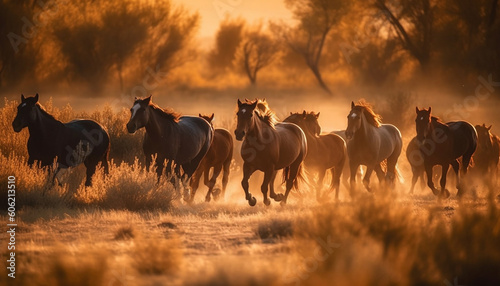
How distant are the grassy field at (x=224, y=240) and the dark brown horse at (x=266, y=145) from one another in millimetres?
612

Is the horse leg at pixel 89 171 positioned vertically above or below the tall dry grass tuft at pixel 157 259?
above

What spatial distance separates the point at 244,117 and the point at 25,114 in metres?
3.64

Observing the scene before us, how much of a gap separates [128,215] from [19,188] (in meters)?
1.88

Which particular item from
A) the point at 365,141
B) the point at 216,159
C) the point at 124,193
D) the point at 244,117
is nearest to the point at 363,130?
the point at 365,141

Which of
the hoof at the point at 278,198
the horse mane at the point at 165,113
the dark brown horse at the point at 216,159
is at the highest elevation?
the horse mane at the point at 165,113

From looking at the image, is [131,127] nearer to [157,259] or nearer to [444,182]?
[157,259]

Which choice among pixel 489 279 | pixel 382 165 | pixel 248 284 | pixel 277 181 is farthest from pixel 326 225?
pixel 277 181

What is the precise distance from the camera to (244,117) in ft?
44.7

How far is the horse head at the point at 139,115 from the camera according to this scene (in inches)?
548

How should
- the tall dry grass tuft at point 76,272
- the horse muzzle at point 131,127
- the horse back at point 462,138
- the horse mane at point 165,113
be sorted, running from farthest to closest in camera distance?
the horse back at point 462,138
the horse mane at point 165,113
the horse muzzle at point 131,127
the tall dry grass tuft at point 76,272

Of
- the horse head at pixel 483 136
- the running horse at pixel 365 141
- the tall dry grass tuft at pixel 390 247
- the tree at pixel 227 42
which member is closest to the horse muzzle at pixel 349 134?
the running horse at pixel 365 141

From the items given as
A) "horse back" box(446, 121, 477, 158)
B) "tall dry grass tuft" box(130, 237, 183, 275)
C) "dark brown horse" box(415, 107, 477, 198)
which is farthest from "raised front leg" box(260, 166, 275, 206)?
"tall dry grass tuft" box(130, 237, 183, 275)

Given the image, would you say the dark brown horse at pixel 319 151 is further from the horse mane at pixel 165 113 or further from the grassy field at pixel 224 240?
the horse mane at pixel 165 113

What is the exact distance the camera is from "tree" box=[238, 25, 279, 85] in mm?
62150
